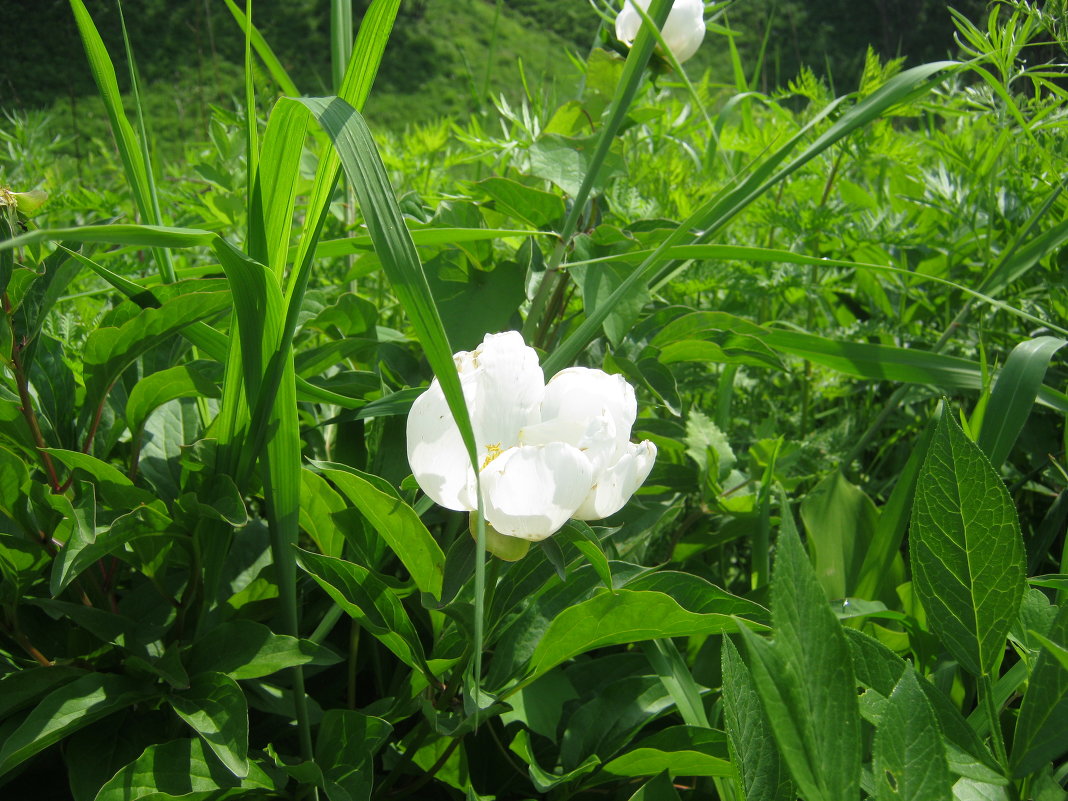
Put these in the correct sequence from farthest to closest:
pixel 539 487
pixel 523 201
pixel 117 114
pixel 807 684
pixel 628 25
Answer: pixel 628 25
pixel 523 201
pixel 117 114
pixel 539 487
pixel 807 684

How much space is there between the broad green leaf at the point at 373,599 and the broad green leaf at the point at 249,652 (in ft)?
0.15

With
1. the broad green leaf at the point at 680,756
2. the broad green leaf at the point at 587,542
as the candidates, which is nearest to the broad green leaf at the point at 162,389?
the broad green leaf at the point at 587,542

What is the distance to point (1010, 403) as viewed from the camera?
780 mm

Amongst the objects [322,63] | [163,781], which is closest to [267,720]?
[163,781]

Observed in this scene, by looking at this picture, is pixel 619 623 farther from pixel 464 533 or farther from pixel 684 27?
pixel 684 27

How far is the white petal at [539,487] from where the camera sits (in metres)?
0.51

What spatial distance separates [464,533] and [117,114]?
0.47m

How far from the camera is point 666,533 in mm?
990

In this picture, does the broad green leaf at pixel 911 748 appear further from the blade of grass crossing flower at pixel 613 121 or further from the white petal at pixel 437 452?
the blade of grass crossing flower at pixel 613 121

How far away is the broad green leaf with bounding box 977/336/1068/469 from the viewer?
2.54 feet

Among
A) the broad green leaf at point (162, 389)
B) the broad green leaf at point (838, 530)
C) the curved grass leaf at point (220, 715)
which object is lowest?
the broad green leaf at point (838, 530)

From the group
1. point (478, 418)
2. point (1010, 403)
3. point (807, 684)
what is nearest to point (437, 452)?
point (478, 418)

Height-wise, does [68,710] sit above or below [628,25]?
below

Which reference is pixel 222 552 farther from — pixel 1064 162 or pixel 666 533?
pixel 1064 162
